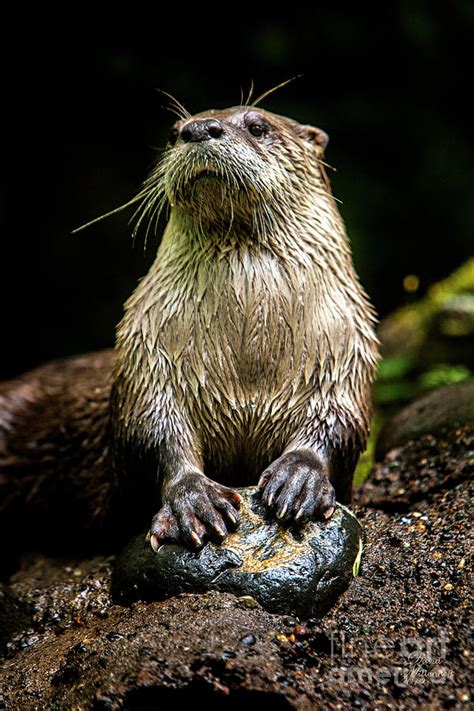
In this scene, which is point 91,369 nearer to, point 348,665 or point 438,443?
point 438,443

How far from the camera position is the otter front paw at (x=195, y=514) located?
2.30m

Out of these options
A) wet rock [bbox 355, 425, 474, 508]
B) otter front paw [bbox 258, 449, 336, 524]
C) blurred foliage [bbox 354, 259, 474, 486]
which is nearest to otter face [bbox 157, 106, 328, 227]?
otter front paw [bbox 258, 449, 336, 524]

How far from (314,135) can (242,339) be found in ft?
2.97

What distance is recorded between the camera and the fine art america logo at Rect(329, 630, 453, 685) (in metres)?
1.94

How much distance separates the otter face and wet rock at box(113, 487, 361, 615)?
98 cm

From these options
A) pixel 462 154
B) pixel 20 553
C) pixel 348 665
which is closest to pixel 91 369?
pixel 20 553

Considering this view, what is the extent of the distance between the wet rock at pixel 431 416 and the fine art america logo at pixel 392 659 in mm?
1352

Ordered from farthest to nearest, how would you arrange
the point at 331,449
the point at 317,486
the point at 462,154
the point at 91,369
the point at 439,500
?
1. the point at 462,154
2. the point at 91,369
3. the point at 439,500
4. the point at 331,449
5. the point at 317,486

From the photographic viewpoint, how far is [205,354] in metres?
2.59

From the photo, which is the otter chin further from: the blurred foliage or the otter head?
the blurred foliage

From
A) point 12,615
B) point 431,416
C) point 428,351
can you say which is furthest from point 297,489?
point 428,351

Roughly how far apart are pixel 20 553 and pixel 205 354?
1.50m

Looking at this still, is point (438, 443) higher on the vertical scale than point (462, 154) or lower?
lower

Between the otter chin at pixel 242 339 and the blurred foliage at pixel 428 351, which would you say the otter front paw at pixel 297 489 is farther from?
the blurred foliage at pixel 428 351
